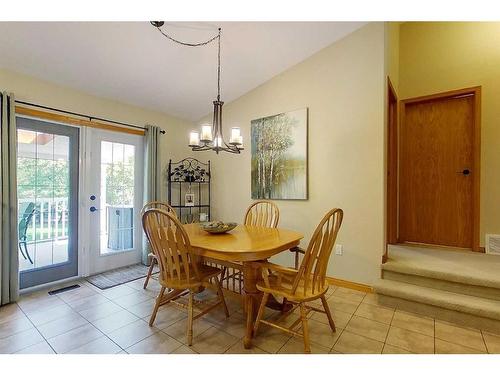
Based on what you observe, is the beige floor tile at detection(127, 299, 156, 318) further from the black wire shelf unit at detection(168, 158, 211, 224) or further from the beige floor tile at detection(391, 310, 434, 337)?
the beige floor tile at detection(391, 310, 434, 337)

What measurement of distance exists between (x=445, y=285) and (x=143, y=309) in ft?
9.20

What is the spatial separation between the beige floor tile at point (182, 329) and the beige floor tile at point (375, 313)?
4.42 feet

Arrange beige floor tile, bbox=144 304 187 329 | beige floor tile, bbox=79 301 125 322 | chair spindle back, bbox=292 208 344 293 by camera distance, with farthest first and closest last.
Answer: beige floor tile, bbox=79 301 125 322 < beige floor tile, bbox=144 304 187 329 < chair spindle back, bbox=292 208 344 293

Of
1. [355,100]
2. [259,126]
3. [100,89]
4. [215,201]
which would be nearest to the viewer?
[355,100]

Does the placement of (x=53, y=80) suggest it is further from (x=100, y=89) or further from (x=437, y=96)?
(x=437, y=96)

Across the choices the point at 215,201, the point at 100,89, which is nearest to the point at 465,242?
the point at 215,201

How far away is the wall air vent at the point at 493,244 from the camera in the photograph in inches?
115

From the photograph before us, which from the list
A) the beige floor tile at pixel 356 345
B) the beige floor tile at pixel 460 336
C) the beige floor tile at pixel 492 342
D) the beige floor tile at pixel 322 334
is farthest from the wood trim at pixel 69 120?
the beige floor tile at pixel 492 342

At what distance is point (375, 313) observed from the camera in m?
2.22

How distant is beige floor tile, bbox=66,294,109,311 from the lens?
7.64ft

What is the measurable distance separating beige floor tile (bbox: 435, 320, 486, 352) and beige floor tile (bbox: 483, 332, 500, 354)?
28mm

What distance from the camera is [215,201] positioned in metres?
4.12

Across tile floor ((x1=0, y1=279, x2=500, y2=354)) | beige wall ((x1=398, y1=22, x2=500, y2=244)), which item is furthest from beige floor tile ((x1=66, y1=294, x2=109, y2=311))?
beige wall ((x1=398, y1=22, x2=500, y2=244))

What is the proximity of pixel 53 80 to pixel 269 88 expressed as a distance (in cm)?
257
